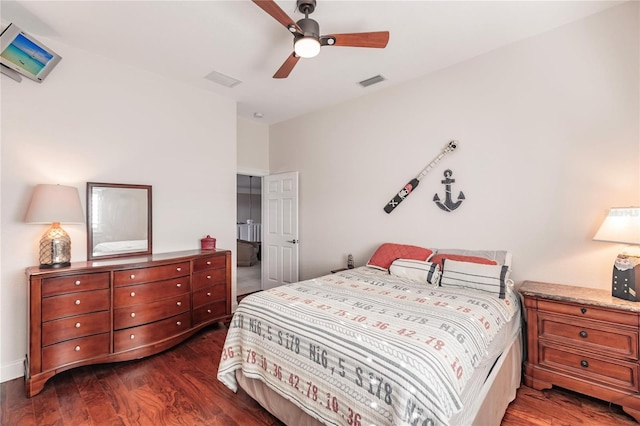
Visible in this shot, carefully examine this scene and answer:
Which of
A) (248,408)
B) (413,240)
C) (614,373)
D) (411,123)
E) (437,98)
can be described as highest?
(437,98)

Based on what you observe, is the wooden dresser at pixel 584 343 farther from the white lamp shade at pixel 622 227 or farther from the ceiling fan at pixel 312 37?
the ceiling fan at pixel 312 37

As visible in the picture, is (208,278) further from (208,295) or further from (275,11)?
(275,11)

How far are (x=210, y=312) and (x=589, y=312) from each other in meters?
3.36

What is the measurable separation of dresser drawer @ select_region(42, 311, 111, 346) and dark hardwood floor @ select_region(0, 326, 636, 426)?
1.25 feet

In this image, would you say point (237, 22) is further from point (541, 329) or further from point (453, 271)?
point (541, 329)

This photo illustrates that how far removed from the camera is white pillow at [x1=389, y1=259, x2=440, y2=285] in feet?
8.36

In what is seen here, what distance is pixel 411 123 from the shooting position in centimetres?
333

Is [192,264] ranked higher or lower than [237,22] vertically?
lower

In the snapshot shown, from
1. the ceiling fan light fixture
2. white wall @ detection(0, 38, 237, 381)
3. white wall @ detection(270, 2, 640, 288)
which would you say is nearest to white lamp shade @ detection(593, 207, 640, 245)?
white wall @ detection(270, 2, 640, 288)

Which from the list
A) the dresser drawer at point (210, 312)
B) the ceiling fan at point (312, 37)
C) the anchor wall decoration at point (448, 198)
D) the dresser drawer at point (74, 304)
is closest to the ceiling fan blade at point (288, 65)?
the ceiling fan at point (312, 37)

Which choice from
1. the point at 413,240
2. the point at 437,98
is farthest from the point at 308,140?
the point at 413,240

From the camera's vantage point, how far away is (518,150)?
2611 mm

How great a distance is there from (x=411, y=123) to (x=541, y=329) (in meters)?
2.34

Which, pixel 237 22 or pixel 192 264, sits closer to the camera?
pixel 237 22
